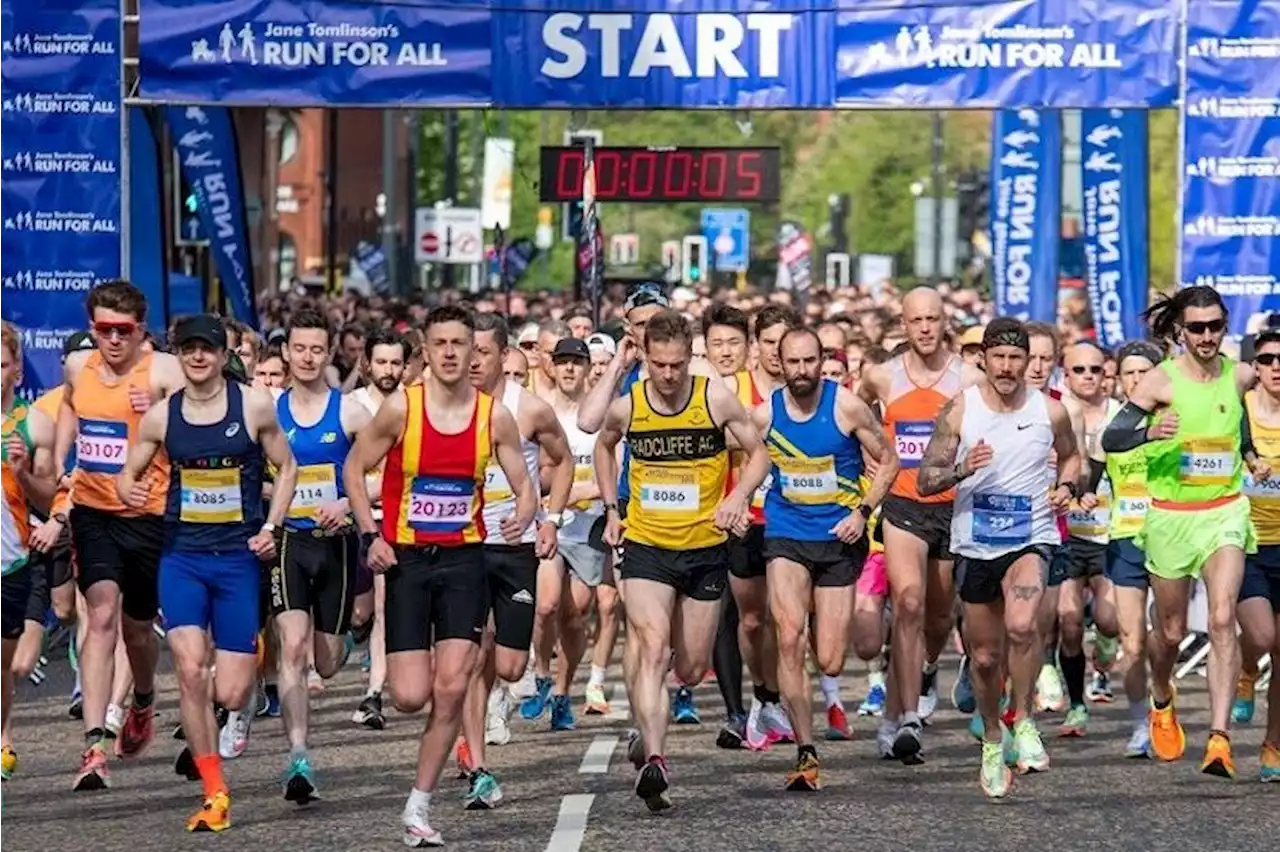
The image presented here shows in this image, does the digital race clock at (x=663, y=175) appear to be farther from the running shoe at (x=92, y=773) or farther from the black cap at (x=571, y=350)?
the running shoe at (x=92, y=773)

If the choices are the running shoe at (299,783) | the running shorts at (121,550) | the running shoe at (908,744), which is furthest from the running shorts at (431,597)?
the running shoe at (908,744)

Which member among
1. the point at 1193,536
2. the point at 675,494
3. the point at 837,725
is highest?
the point at 675,494

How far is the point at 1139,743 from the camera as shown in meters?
15.0

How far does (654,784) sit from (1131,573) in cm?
411

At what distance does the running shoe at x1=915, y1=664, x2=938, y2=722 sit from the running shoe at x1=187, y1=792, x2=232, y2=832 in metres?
5.21

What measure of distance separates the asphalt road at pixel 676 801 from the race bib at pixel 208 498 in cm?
116

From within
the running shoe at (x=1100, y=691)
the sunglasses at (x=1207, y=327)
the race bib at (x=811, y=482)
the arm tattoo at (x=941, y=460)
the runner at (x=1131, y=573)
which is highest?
the sunglasses at (x=1207, y=327)

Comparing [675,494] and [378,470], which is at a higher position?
[675,494]

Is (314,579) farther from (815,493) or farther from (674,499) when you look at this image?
(815,493)

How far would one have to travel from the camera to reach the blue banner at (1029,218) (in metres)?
31.8

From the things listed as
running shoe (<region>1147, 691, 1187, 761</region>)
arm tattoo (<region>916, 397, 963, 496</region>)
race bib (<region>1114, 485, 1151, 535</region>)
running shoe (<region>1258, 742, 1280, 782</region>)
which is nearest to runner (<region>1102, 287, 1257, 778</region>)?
running shoe (<region>1258, 742, 1280, 782</region>)

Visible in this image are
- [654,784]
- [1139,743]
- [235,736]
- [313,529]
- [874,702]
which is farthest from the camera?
[874,702]

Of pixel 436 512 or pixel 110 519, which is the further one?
pixel 110 519

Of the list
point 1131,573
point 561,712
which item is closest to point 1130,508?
point 1131,573
